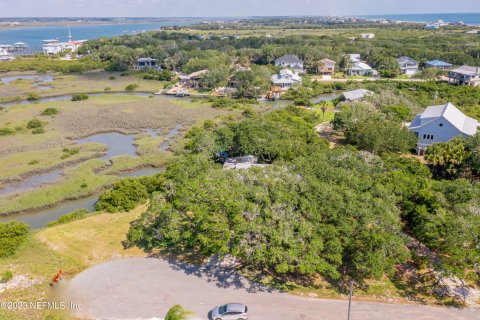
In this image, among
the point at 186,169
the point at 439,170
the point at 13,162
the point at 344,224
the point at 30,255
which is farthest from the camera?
the point at 13,162

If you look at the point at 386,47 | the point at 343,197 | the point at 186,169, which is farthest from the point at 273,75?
the point at 343,197

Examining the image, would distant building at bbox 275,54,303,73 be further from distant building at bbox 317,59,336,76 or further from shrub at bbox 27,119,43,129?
shrub at bbox 27,119,43,129

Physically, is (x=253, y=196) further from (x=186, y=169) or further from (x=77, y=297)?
(x=77, y=297)

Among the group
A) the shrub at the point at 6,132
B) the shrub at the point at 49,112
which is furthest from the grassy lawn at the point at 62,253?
the shrub at the point at 49,112

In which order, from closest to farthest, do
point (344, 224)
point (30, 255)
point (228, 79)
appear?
point (344, 224) → point (30, 255) → point (228, 79)

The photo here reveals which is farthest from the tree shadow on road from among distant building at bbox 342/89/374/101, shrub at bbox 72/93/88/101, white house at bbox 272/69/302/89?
white house at bbox 272/69/302/89

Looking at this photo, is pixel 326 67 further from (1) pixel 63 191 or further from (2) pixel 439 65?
(1) pixel 63 191

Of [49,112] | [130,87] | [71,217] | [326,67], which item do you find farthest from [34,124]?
[326,67]
